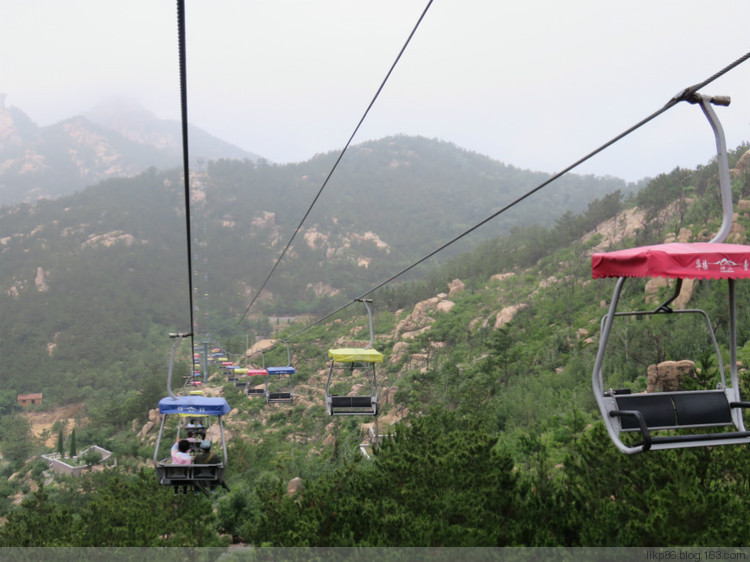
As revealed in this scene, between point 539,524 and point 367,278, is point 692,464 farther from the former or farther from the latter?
point 367,278

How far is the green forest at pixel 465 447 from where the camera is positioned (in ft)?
23.1

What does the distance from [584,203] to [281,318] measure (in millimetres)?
57259

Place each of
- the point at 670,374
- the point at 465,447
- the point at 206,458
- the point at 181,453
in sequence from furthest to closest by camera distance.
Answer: the point at 670,374 < the point at 465,447 < the point at 181,453 < the point at 206,458

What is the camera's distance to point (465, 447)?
28.6 ft

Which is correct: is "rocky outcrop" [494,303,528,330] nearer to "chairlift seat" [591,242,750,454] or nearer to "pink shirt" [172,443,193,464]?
"pink shirt" [172,443,193,464]

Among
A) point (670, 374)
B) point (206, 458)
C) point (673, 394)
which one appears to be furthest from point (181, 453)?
point (670, 374)

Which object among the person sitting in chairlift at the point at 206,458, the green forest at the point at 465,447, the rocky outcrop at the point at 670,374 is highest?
the rocky outcrop at the point at 670,374

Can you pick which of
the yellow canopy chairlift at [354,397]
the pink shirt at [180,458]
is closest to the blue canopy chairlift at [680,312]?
the yellow canopy chairlift at [354,397]

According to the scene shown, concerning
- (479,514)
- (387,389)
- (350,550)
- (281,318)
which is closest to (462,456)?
(479,514)

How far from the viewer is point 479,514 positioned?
24.7 feet

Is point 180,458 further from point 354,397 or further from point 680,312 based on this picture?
point 680,312

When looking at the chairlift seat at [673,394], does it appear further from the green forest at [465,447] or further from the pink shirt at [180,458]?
the pink shirt at [180,458]

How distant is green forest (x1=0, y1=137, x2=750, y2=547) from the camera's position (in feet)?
23.1

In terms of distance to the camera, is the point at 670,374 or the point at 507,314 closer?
the point at 670,374
